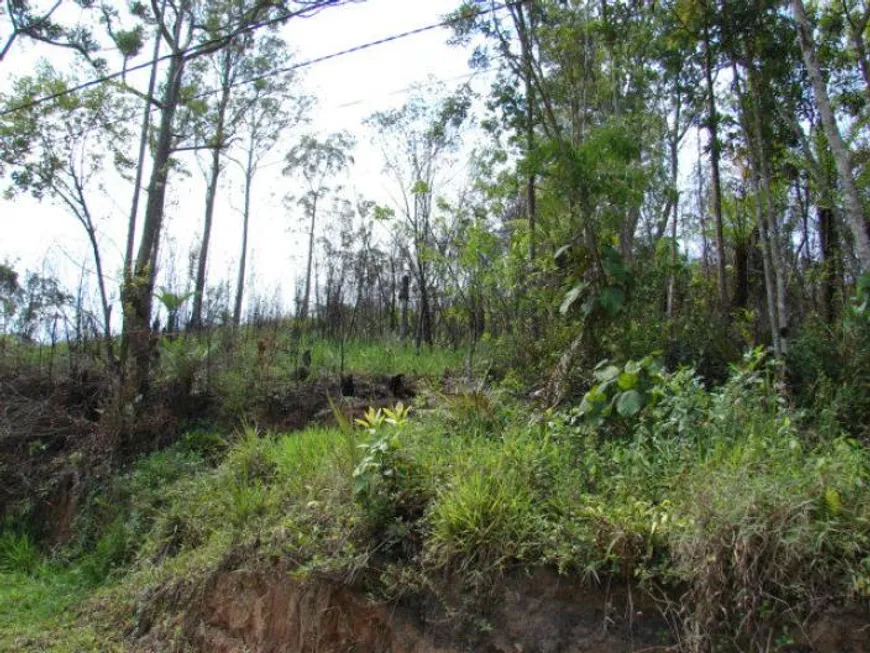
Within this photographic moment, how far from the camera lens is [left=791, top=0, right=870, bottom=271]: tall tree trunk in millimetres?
5398

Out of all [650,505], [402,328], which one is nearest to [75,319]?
[402,328]

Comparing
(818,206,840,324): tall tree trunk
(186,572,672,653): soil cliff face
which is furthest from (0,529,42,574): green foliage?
(818,206,840,324): tall tree trunk

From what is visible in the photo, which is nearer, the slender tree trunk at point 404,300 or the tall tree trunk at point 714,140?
the tall tree trunk at point 714,140

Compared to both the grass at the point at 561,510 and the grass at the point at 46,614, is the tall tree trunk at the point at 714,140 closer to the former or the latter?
the grass at the point at 561,510

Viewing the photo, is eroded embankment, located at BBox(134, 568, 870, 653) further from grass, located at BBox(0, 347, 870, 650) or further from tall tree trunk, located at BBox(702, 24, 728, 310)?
tall tree trunk, located at BBox(702, 24, 728, 310)

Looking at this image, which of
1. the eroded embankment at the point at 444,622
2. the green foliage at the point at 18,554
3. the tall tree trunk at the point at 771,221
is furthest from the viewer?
the green foliage at the point at 18,554

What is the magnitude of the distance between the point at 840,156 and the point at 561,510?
12.8 feet

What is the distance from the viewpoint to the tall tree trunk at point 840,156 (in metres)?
5.40

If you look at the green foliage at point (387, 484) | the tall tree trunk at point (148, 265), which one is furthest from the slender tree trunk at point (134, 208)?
the green foliage at point (387, 484)

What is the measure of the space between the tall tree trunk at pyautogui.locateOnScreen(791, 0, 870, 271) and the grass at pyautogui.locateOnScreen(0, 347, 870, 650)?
49.5 inches

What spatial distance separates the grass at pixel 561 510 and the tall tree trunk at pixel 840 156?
49.5 inches

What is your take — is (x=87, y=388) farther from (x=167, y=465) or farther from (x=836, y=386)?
(x=836, y=386)

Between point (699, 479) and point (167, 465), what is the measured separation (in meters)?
6.06

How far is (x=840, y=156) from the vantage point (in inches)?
219
